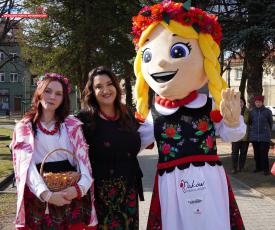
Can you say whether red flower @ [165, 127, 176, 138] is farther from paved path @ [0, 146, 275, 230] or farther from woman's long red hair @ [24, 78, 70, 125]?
paved path @ [0, 146, 275, 230]

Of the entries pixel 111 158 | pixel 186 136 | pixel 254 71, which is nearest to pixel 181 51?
pixel 186 136

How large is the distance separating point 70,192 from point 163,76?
1381 mm

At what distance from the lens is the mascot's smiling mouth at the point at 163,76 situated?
13.0 feet

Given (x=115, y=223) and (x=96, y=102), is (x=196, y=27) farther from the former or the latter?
(x=115, y=223)

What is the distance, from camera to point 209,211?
12.2 feet

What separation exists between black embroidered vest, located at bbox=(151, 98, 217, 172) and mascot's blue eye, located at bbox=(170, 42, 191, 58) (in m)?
0.47

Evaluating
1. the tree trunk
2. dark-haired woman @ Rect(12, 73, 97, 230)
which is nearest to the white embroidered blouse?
dark-haired woman @ Rect(12, 73, 97, 230)

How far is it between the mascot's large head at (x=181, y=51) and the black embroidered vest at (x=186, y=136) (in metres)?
0.18

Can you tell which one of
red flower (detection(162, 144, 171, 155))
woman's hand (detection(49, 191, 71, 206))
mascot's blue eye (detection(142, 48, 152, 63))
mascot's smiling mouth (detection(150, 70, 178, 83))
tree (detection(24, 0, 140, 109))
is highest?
tree (detection(24, 0, 140, 109))

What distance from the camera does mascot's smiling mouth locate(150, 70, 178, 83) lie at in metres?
3.96

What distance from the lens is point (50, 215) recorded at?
3422mm

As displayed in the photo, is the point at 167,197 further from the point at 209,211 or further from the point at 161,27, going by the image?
the point at 161,27

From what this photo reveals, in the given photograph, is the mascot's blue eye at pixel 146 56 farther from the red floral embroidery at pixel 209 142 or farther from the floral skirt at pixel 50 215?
the floral skirt at pixel 50 215

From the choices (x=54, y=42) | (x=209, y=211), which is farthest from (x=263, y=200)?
(x=54, y=42)
